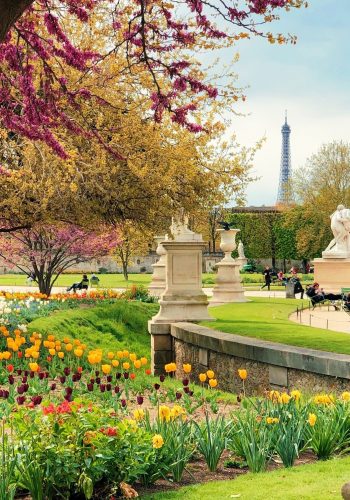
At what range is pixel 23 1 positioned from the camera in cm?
387

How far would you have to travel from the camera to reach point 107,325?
49.4 feet

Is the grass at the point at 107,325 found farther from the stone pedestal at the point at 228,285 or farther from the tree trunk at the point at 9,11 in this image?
the tree trunk at the point at 9,11

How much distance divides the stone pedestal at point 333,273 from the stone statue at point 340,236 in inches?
8.4

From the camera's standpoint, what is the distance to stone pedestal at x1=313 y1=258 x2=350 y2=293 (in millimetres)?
25031

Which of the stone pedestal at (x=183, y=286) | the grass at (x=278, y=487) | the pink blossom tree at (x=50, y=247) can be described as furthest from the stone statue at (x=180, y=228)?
the grass at (x=278, y=487)

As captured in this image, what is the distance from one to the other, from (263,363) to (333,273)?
1742 centimetres

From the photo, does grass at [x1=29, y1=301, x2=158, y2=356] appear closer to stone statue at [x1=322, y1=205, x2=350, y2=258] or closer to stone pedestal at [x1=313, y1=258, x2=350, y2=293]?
stone pedestal at [x1=313, y1=258, x2=350, y2=293]

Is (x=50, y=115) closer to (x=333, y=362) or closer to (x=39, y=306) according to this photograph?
(x=333, y=362)

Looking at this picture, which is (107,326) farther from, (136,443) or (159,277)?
(136,443)

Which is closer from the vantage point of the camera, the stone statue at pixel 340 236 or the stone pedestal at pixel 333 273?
the stone pedestal at pixel 333 273

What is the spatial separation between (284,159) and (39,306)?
433 feet

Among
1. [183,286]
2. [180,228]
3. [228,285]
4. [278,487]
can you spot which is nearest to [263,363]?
[278,487]

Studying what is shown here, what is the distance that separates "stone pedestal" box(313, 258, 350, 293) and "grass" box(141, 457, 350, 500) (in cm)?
2061

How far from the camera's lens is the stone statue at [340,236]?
25266mm
